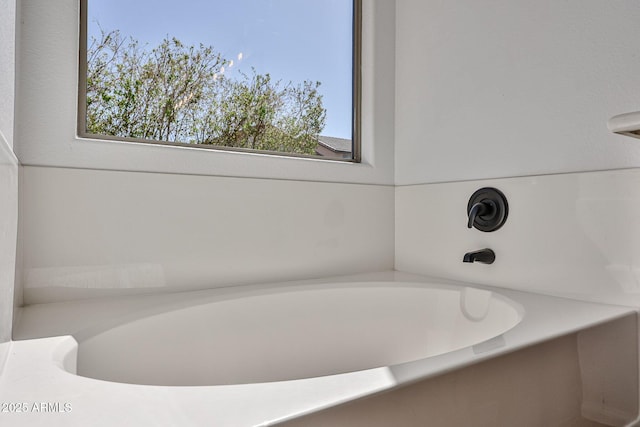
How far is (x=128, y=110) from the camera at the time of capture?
3.89 feet

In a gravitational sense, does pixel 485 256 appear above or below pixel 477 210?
below

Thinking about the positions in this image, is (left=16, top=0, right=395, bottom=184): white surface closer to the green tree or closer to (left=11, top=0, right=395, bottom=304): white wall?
(left=11, top=0, right=395, bottom=304): white wall

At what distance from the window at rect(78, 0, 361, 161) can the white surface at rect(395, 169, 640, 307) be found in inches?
18.6

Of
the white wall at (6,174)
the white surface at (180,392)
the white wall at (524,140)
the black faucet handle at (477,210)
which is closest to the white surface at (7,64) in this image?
the white wall at (6,174)

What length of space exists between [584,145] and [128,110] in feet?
4.20

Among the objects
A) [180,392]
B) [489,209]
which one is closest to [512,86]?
[489,209]

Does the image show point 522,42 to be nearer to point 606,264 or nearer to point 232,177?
point 606,264

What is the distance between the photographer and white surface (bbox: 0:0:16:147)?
666mm

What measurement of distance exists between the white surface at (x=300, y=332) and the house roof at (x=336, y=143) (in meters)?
0.58

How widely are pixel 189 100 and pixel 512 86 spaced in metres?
1.01

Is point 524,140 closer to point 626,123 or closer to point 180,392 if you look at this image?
point 626,123

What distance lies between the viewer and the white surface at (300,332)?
2.99 feet

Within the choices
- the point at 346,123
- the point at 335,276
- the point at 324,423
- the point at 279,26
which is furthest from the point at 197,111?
the point at 324,423

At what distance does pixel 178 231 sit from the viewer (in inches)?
45.3
